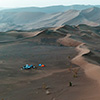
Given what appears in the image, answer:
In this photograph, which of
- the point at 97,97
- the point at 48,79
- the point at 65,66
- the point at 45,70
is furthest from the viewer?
the point at 65,66

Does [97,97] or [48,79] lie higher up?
[97,97]

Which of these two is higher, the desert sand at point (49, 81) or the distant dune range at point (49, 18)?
the desert sand at point (49, 81)

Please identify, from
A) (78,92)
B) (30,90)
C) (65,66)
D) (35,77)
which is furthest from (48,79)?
(65,66)

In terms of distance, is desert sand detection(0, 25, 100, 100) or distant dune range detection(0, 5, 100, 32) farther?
distant dune range detection(0, 5, 100, 32)

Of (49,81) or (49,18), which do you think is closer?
(49,81)

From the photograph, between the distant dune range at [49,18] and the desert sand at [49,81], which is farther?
the distant dune range at [49,18]

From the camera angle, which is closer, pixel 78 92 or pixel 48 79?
pixel 78 92

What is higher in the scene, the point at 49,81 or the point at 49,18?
the point at 49,81

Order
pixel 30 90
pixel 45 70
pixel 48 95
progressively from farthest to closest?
pixel 45 70 → pixel 30 90 → pixel 48 95

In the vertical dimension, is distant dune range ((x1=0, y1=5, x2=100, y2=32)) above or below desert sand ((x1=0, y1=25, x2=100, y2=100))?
below

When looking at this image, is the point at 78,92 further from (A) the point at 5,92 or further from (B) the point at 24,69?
(B) the point at 24,69
